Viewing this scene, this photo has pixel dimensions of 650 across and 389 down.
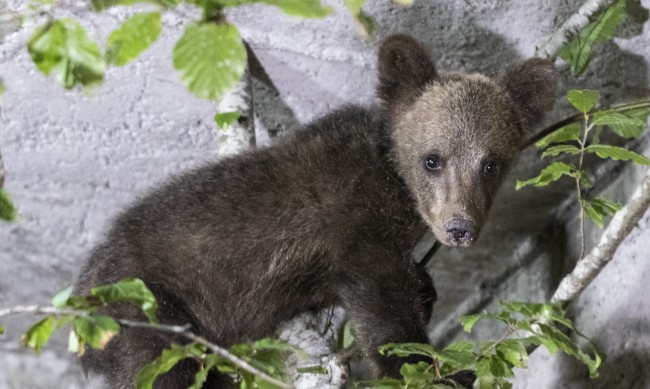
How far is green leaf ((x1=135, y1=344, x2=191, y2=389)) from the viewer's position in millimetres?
2510

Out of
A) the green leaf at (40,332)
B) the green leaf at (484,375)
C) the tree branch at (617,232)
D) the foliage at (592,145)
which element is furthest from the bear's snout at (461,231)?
the green leaf at (40,332)

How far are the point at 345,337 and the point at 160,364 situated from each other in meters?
2.04

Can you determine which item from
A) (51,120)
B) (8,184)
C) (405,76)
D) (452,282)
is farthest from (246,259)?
(452,282)

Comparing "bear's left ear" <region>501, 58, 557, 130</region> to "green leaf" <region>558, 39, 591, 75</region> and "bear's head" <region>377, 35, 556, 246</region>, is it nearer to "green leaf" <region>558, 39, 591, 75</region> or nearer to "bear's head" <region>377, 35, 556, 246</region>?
A: "bear's head" <region>377, 35, 556, 246</region>

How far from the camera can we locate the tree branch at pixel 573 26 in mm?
4410

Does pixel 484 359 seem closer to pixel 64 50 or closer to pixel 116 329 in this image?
pixel 116 329

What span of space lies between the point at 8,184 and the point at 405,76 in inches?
111

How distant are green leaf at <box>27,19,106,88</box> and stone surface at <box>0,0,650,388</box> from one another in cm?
209

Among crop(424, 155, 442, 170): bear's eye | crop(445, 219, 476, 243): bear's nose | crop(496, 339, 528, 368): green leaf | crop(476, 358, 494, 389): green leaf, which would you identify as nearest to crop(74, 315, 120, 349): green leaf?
crop(476, 358, 494, 389): green leaf

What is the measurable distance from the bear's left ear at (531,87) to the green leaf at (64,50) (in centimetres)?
270

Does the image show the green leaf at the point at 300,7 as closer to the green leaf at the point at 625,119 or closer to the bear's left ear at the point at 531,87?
the green leaf at the point at 625,119

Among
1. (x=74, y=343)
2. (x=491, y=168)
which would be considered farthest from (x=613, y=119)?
(x=74, y=343)

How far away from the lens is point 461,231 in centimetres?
390

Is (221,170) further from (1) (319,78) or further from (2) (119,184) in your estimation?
(2) (119,184)
